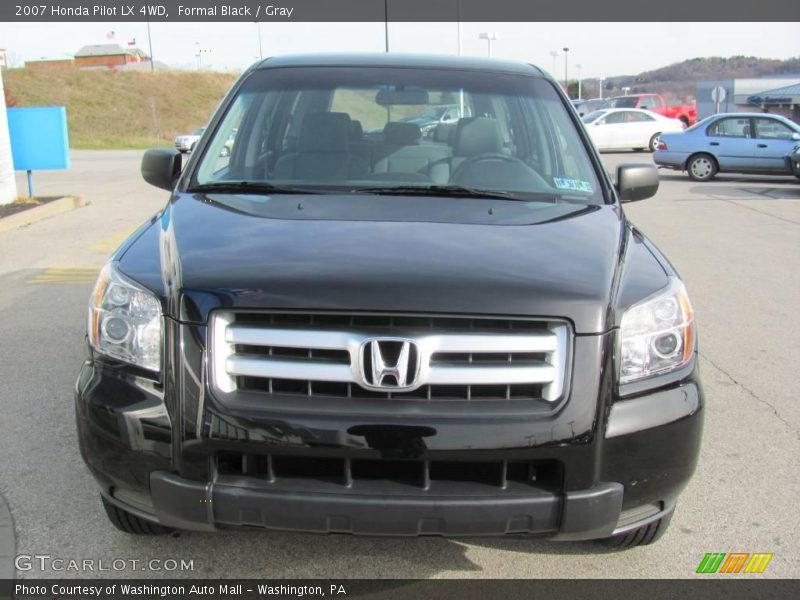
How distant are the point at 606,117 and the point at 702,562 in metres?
24.6

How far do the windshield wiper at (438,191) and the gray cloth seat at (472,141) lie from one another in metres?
0.27

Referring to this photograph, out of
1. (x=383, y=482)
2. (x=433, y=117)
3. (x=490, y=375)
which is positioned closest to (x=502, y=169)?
(x=433, y=117)

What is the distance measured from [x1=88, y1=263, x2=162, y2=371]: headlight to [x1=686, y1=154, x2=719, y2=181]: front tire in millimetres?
16896

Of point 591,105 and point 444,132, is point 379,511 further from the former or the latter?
point 591,105

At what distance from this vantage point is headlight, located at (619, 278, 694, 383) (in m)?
2.52

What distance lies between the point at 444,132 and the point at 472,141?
0.17 meters

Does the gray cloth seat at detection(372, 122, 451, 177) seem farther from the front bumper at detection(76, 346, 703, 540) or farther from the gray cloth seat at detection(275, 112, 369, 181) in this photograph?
the front bumper at detection(76, 346, 703, 540)

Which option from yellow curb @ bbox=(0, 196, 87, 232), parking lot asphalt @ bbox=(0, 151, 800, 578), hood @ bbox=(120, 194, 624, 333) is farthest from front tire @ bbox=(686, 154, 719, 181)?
hood @ bbox=(120, 194, 624, 333)

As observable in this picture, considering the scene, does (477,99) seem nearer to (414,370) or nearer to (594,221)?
(594,221)

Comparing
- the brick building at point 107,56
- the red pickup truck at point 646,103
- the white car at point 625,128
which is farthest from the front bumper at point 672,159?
the brick building at point 107,56

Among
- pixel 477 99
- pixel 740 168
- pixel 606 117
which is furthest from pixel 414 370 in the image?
pixel 606 117

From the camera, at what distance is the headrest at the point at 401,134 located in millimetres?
3766

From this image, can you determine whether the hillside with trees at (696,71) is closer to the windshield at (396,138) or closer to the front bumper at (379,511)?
the windshield at (396,138)

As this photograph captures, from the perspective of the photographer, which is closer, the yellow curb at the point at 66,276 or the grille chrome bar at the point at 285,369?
the grille chrome bar at the point at 285,369
